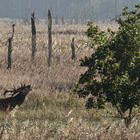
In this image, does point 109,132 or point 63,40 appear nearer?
point 109,132

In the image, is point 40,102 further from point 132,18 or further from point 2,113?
point 132,18

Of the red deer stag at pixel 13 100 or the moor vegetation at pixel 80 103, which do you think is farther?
the red deer stag at pixel 13 100

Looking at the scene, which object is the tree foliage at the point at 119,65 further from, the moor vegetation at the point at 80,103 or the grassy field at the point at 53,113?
the grassy field at the point at 53,113

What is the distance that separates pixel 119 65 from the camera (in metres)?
11.9

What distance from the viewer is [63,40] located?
56.6m

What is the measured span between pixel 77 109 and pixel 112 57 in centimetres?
595

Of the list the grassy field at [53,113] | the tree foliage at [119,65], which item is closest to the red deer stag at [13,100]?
the grassy field at [53,113]

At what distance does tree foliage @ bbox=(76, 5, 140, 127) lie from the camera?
38.4ft

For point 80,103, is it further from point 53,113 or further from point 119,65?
point 119,65

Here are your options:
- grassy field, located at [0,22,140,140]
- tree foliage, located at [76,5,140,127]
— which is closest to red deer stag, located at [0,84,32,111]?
grassy field, located at [0,22,140,140]

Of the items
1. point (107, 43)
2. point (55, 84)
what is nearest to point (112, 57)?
point (107, 43)

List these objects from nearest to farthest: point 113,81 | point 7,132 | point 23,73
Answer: point 7,132
point 113,81
point 23,73

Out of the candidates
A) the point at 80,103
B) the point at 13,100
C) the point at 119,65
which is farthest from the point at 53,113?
the point at 119,65

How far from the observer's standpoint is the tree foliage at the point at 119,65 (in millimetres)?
11719
